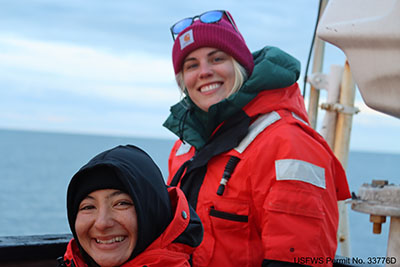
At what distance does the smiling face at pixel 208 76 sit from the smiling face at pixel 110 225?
2.84 feet

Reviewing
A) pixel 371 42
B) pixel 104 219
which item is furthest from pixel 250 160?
pixel 371 42

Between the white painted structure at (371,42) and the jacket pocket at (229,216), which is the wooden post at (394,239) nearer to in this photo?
the jacket pocket at (229,216)

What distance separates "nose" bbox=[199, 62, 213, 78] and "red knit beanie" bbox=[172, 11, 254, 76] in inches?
3.9

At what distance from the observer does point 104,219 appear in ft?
5.73

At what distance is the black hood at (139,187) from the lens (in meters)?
1.75

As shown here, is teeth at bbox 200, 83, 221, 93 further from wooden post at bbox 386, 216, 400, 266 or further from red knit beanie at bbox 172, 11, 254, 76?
wooden post at bbox 386, 216, 400, 266

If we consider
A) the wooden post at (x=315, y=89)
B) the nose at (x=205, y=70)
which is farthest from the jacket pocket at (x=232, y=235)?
the wooden post at (x=315, y=89)

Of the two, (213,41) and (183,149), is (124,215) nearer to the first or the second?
(183,149)

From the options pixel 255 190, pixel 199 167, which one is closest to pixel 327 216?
pixel 255 190

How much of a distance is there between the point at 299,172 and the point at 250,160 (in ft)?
0.73

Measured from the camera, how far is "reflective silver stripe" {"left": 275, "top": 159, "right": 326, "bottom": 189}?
206 centimetres

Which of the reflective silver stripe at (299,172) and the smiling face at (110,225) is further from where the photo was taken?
the reflective silver stripe at (299,172)

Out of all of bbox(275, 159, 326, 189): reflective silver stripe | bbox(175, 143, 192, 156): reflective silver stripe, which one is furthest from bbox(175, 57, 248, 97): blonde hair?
bbox(275, 159, 326, 189): reflective silver stripe

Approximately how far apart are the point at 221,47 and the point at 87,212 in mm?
1114
